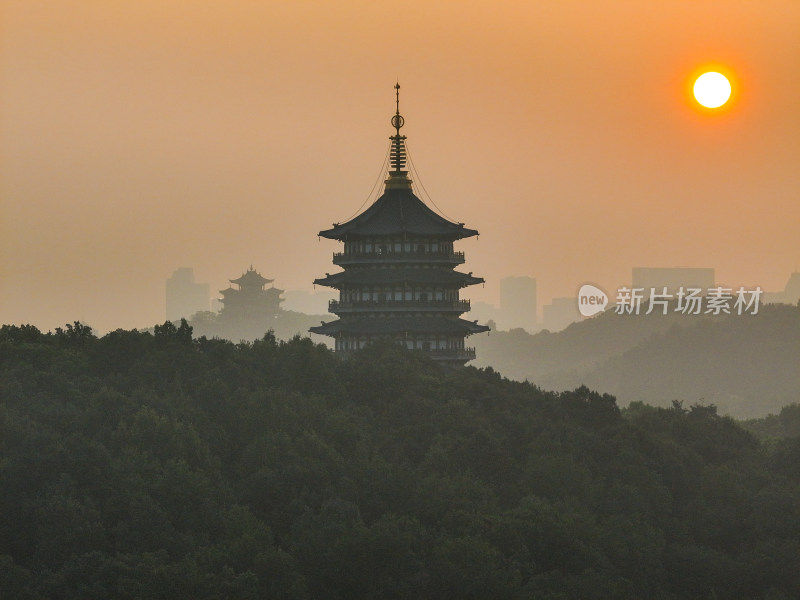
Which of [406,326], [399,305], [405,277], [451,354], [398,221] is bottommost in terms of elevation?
[451,354]

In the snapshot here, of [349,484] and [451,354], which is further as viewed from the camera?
[451,354]

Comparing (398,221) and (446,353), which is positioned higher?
(398,221)

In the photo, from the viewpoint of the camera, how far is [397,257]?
7275 cm

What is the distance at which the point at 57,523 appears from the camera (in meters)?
45.9

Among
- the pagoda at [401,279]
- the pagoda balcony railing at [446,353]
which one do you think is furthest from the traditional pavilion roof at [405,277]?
the pagoda balcony railing at [446,353]

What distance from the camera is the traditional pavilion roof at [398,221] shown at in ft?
238

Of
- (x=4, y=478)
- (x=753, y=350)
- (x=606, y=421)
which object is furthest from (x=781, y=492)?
(x=753, y=350)

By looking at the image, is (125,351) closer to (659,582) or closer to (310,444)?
(310,444)

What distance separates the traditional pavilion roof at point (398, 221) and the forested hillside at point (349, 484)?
667 centimetres

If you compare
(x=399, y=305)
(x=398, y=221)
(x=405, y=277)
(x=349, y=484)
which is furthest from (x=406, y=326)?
(x=349, y=484)

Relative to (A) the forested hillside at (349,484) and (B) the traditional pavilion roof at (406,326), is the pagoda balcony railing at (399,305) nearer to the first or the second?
(B) the traditional pavilion roof at (406,326)

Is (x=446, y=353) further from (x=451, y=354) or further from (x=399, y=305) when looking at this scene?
(x=399, y=305)

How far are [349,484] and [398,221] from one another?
22063mm

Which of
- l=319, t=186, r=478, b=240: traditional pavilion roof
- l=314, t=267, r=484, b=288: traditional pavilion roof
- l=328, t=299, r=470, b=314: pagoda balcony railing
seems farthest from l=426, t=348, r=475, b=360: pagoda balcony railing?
l=319, t=186, r=478, b=240: traditional pavilion roof
